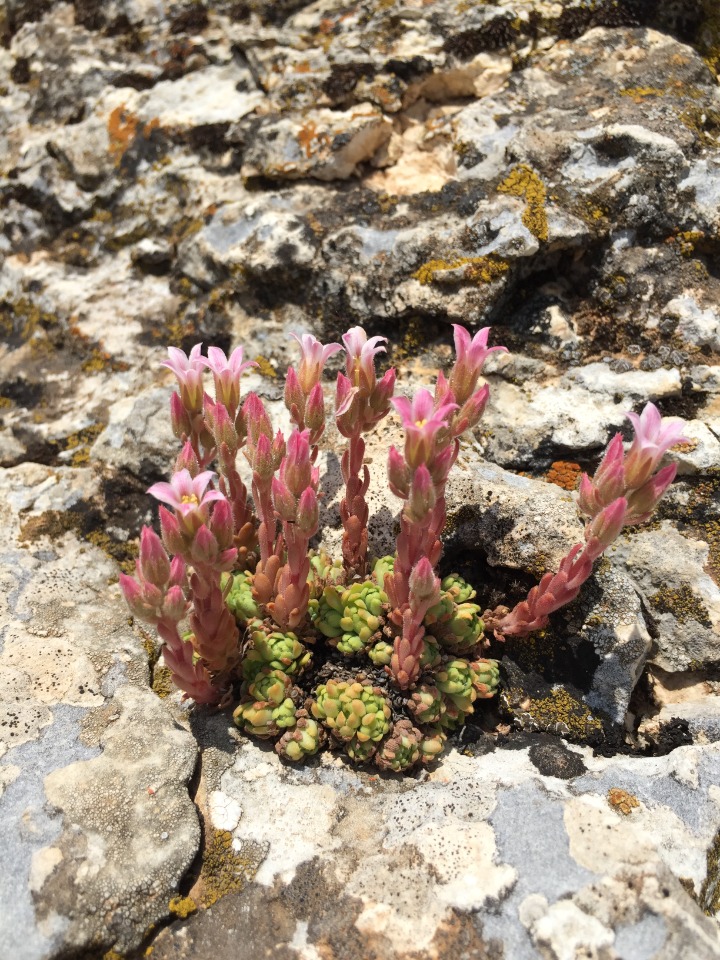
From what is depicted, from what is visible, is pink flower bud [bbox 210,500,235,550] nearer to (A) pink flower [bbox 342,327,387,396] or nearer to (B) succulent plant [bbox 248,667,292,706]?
(B) succulent plant [bbox 248,667,292,706]

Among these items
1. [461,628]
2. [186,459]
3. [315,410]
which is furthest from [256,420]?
[461,628]

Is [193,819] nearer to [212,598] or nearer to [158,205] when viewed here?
[212,598]

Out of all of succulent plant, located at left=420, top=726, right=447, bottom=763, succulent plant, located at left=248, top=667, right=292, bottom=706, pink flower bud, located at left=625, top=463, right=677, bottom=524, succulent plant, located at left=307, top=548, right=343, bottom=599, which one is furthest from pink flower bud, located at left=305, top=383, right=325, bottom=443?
succulent plant, located at left=420, top=726, right=447, bottom=763

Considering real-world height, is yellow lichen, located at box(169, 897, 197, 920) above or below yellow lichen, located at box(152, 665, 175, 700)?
above

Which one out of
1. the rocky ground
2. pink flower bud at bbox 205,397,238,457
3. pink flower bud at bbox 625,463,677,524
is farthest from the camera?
pink flower bud at bbox 205,397,238,457

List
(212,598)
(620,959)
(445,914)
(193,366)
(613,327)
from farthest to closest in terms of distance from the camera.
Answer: (613,327) → (193,366) → (212,598) → (445,914) → (620,959)

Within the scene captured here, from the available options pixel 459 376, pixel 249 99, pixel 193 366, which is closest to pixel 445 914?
pixel 459 376

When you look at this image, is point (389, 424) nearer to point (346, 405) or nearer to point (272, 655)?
point (346, 405)
